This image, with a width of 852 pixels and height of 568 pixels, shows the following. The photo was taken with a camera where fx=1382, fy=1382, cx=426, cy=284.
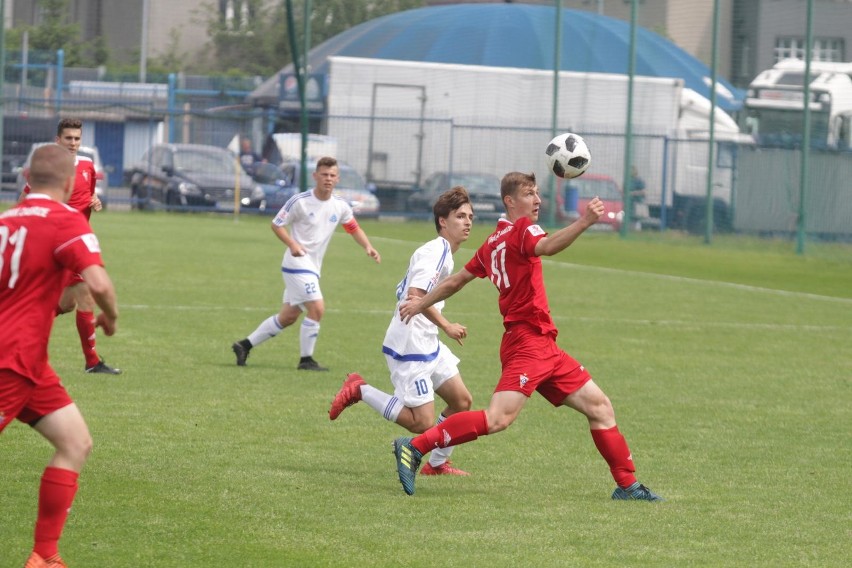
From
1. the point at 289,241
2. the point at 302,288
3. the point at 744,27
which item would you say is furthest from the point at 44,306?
the point at 744,27

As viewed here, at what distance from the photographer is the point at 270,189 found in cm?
3716

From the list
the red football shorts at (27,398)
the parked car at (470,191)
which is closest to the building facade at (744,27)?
the parked car at (470,191)

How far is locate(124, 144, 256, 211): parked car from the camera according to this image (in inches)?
1428

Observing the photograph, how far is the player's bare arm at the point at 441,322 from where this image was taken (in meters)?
7.81

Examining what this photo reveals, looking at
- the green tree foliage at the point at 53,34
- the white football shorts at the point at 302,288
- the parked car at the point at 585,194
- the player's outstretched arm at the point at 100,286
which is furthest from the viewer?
the green tree foliage at the point at 53,34

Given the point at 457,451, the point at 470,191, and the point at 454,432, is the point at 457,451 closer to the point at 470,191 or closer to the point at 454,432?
the point at 454,432

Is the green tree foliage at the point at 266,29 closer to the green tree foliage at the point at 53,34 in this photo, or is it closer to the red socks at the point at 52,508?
the green tree foliage at the point at 53,34

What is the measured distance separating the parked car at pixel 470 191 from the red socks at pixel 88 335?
23.9 meters

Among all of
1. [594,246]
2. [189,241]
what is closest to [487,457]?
[189,241]

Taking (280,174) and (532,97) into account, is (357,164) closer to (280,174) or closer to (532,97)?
(280,174)

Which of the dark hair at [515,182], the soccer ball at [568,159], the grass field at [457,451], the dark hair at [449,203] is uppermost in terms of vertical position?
the soccer ball at [568,159]

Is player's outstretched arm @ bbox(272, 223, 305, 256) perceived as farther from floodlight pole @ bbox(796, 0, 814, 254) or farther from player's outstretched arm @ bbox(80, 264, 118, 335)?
floodlight pole @ bbox(796, 0, 814, 254)

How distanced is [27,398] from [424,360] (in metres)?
3.22

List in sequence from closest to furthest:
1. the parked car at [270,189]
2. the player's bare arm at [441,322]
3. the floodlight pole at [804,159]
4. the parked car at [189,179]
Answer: the player's bare arm at [441,322]
the floodlight pole at [804,159]
the parked car at [189,179]
the parked car at [270,189]
